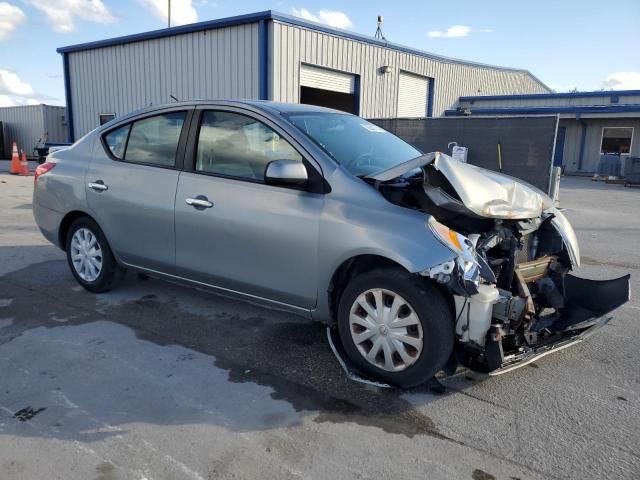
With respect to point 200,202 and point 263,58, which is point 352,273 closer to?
point 200,202

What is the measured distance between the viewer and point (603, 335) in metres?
4.12

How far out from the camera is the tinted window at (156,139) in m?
4.22

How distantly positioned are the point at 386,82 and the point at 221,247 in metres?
15.2

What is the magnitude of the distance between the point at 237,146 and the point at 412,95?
56.2 feet

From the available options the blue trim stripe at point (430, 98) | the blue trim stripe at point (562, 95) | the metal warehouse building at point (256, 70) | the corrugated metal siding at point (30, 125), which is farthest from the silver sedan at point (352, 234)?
the corrugated metal siding at point (30, 125)

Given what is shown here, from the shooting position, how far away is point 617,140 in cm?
Result: 2578

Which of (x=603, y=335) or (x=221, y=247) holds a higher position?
(x=221, y=247)

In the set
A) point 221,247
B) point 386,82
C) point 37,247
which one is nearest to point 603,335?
point 221,247

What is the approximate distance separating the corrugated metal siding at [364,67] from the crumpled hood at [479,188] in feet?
37.2

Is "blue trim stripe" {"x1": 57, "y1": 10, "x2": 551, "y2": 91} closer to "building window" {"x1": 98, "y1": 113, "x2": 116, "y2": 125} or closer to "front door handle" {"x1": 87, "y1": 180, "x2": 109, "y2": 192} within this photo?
"building window" {"x1": 98, "y1": 113, "x2": 116, "y2": 125}

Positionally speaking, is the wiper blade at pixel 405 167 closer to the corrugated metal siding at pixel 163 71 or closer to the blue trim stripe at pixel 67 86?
→ the corrugated metal siding at pixel 163 71

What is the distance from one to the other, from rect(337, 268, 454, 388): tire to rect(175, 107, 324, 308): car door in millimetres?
353

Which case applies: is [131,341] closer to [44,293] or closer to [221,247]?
[221,247]

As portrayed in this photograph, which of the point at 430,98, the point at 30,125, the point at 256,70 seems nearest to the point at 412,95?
Result: the point at 430,98
